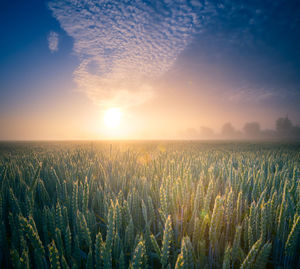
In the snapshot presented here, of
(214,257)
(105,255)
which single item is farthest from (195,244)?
(105,255)

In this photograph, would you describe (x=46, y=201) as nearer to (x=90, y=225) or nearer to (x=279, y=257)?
(x=90, y=225)

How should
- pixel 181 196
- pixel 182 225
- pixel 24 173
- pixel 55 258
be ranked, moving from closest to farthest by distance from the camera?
1. pixel 55 258
2. pixel 182 225
3. pixel 181 196
4. pixel 24 173

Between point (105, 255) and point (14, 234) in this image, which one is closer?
point (105, 255)

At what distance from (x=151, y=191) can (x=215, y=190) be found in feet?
2.18

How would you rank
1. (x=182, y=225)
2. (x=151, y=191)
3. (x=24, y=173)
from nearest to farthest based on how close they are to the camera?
1. (x=182, y=225)
2. (x=151, y=191)
3. (x=24, y=173)

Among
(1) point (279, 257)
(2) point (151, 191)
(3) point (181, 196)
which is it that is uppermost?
(3) point (181, 196)

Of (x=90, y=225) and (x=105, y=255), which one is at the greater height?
(x=105, y=255)

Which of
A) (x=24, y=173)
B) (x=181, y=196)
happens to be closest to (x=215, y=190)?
(x=181, y=196)

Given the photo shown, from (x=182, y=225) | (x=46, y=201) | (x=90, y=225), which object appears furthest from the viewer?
(x=46, y=201)

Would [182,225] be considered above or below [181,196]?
below

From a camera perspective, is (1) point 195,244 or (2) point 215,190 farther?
(2) point 215,190

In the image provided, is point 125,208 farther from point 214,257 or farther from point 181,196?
point 214,257

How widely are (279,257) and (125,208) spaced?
36.3 inches

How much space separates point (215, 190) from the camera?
1.64 metres
